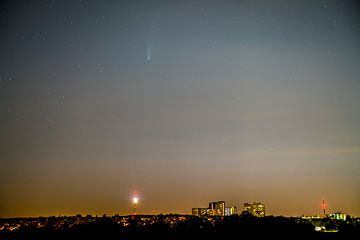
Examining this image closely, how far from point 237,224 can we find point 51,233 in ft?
138

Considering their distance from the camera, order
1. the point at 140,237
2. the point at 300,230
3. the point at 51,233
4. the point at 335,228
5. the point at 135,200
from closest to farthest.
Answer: the point at 135,200 < the point at 140,237 < the point at 51,233 < the point at 300,230 < the point at 335,228

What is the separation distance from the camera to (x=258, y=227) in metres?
102

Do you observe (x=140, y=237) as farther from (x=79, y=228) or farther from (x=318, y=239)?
(x=318, y=239)

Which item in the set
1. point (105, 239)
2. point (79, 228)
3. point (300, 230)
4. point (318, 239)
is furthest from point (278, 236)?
point (79, 228)

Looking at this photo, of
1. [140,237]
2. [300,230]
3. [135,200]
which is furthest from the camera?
[300,230]

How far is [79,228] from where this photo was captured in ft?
334

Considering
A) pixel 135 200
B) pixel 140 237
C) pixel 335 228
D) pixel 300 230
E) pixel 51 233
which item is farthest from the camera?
pixel 335 228

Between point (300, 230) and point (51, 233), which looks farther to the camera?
point (300, 230)

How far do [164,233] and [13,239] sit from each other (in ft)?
104

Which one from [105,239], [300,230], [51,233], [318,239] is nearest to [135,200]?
[105,239]

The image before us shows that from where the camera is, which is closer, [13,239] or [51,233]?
[13,239]

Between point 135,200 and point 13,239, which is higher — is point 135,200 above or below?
above

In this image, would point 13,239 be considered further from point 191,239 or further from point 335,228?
point 335,228

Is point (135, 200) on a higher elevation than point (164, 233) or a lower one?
higher
